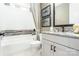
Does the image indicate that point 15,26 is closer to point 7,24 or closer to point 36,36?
point 7,24

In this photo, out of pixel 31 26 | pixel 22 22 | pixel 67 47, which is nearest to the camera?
pixel 67 47

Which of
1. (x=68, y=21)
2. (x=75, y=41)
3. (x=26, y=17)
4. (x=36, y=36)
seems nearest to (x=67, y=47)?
(x=75, y=41)

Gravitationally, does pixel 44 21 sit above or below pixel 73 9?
below

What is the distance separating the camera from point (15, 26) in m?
1.43

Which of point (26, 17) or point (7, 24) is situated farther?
point (26, 17)

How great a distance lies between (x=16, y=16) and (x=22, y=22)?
119 millimetres

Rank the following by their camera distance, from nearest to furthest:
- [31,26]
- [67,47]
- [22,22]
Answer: [67,47] < [22,22] < [31,26]

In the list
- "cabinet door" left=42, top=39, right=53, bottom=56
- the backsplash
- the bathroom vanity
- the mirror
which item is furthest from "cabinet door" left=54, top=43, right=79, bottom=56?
the backsplash

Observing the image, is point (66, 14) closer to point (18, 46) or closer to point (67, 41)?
point (67, 41)

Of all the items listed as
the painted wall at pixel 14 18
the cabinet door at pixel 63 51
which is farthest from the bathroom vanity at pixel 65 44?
the painted wall at pixel 14 18

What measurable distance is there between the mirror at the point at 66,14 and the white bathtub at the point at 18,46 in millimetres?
517

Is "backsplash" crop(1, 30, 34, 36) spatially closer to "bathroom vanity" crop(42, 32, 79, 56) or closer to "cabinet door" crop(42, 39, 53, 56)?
"cabinet door" crop(42, 39, 53, 56)

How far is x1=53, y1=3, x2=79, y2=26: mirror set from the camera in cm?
135

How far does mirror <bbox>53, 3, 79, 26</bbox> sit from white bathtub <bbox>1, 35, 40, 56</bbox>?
0.52m
